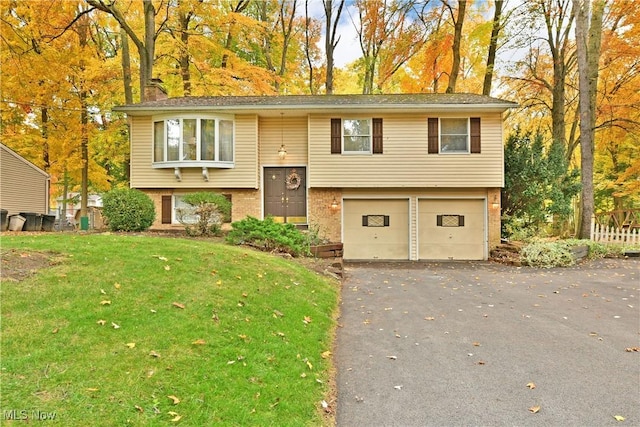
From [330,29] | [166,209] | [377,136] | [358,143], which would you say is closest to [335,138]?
[358,143]

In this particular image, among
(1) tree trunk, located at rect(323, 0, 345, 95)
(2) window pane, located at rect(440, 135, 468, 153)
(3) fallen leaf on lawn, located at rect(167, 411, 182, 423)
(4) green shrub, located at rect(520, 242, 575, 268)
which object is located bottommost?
(3) fallen leaf on lawn, located at rect(167, 411, 182, 423)

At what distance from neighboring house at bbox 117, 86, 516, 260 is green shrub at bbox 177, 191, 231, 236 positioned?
8.68ft

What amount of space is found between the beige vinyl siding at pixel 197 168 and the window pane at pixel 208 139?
1.71ft

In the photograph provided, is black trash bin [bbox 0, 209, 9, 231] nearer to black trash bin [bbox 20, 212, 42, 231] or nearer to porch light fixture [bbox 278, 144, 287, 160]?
black trash bin [bbox 20, 212, 42, 231]

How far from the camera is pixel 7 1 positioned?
48.2 feet

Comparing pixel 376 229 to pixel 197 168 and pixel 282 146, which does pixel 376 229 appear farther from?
pixel 197 168

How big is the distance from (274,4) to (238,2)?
3.50 m

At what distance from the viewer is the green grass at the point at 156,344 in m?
2.61

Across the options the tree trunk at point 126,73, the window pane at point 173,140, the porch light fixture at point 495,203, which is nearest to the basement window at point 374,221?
the porch light fixture at point 495,203

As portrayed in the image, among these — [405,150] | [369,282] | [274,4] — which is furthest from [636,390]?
[274,4]

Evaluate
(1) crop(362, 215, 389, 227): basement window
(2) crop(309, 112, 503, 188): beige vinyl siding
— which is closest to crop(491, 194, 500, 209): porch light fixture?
(2) crop(309, 112, 503, 188): beige vinyl siding

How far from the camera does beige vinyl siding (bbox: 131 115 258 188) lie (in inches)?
518

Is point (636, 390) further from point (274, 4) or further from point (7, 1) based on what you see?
point (274, 4)

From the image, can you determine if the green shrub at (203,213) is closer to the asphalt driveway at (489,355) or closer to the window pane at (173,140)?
the window pane at (173,140)
